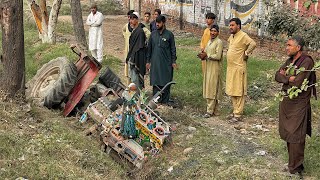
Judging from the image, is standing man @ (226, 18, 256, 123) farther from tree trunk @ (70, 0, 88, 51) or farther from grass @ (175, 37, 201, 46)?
grass @ (175, 37, 201, 46)

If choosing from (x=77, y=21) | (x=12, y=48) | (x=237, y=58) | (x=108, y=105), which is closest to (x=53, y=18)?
(x=77, y=21)

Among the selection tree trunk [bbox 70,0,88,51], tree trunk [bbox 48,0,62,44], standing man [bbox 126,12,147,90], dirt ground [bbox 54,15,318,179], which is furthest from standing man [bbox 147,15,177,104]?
tree trunk [bbox 48,0,62,44]

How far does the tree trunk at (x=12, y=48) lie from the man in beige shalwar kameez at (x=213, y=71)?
10.4 ft

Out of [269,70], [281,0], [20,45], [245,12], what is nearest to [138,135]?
[20,45]

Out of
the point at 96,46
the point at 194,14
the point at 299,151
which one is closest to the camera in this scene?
the point at 299,151

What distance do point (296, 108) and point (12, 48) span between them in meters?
4.80

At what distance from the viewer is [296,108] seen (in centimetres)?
621

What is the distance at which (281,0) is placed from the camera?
48.2ft

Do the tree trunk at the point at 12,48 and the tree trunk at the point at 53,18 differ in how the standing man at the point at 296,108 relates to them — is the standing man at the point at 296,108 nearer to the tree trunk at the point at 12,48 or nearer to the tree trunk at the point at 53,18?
the tree trunk at the point at 12,48

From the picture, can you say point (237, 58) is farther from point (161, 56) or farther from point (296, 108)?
point (296, 108)

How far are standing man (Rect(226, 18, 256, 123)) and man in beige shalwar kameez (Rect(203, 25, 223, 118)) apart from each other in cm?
32

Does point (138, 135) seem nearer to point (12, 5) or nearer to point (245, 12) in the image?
point (12, 5)

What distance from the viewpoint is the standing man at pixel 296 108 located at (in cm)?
617

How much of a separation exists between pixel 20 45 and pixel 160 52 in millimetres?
2447
